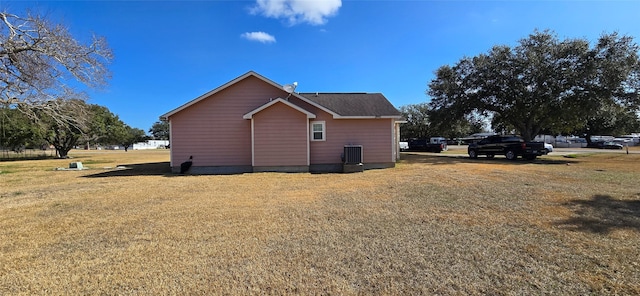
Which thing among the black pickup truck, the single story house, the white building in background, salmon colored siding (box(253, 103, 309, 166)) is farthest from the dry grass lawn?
the white building in background

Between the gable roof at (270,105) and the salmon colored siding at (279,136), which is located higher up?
the gable roof at (270,105)

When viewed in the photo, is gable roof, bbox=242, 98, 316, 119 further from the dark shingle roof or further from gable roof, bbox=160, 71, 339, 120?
the dark shingle roof

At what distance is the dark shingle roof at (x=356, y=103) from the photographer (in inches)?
579

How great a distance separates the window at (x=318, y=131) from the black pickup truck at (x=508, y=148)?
46.2 ft

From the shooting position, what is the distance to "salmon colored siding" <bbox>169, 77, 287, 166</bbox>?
13.6 meters

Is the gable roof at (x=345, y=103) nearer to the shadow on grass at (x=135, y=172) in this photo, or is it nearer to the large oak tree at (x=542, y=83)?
the shadow on grass at (x=135, y=172)

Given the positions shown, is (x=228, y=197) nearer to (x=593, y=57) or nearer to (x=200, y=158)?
(x=200, y=158)

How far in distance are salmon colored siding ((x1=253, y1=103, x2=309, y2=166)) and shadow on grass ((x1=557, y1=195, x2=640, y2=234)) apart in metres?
9.43

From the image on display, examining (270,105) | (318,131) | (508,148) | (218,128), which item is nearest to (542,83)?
(508,148)

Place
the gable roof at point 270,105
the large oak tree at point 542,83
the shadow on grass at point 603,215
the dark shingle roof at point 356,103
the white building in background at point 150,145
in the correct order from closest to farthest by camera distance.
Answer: the shadow on grass at point 603,215 < the gable roof at point 270,105 < the dark shingle roof at point 356,103 < the large oak tree at point 542,83 < the white building in background at point 150,145

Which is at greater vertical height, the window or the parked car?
the window

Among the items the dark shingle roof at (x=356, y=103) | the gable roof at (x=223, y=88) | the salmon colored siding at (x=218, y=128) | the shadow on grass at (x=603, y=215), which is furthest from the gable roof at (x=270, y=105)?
the shadow on grass at (x=603, y=215)

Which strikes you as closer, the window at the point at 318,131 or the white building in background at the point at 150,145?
the window at the point at 318,131

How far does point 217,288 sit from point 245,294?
0.32 metres
